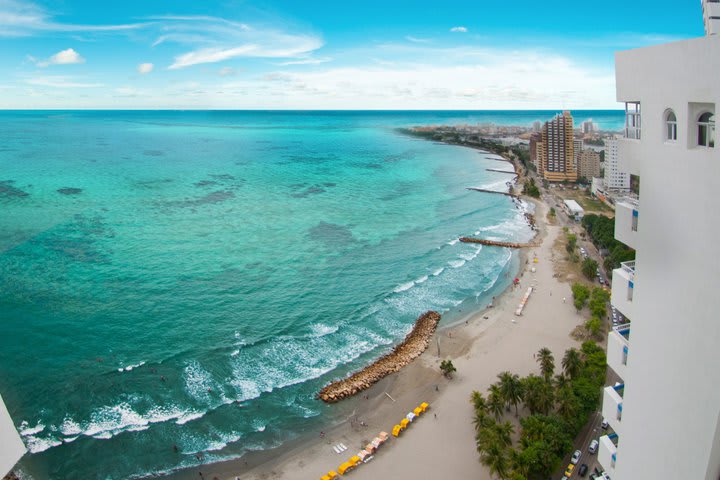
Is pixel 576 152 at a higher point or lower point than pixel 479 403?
higher

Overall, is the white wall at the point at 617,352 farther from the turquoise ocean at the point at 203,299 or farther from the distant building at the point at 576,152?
the distant building at the point at 576,152

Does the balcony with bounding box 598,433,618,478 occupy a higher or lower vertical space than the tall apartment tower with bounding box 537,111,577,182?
higher

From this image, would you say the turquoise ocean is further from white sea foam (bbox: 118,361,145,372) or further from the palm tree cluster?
the palm tree cluster

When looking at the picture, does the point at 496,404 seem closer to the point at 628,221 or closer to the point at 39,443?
the point at 628,221

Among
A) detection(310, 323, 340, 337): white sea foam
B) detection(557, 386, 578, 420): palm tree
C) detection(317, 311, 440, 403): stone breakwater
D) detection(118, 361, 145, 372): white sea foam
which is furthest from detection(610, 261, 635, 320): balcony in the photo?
detection(118, 361, 145, 372): white sea foam

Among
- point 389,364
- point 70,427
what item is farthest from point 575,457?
point 70,427

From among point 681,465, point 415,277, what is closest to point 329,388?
point 415,277

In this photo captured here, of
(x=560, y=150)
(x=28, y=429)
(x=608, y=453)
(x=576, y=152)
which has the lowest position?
(x=28, y=429)

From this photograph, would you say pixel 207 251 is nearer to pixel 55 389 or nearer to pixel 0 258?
pixel 0 258
